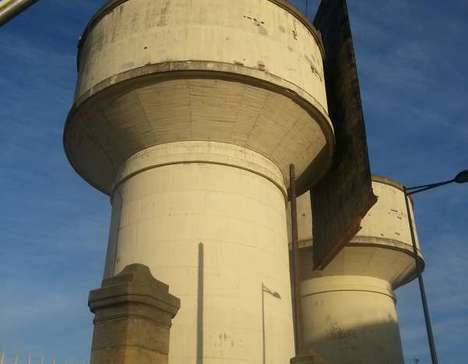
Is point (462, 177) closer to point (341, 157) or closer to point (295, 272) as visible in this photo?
point (341, 157)

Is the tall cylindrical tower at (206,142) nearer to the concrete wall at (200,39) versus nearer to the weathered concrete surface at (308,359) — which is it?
the concrete wall at (200,39)

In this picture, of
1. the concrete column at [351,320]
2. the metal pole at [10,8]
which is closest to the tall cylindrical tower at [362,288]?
the concrete column at [351,320]

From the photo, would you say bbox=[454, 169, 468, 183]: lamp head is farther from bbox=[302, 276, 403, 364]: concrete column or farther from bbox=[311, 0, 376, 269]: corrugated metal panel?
bbox=[302, 276, 403, 364]: concrete column

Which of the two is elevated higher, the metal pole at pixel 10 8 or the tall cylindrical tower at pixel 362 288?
the tall cylindrical tower at pixel 362 288

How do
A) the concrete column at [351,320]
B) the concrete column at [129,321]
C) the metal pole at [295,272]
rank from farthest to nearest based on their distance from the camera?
the concrete column at [351,320] → the metal pole at [295,272] → the concrete column at [129,321]

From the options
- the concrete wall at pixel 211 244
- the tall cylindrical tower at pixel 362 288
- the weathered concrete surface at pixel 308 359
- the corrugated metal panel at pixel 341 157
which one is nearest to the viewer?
the weathered concrete surface at pixel 308 359

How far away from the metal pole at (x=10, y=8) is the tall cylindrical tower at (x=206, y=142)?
7.54 m

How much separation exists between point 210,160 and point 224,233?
5.65 ft

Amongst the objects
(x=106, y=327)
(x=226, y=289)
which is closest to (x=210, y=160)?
(x=226, y=289)

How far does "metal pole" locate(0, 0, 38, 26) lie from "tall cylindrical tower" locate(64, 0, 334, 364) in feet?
24.7

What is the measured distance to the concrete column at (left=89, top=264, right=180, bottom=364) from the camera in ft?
26.5

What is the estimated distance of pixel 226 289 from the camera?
11156mm

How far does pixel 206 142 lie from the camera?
40.5ft

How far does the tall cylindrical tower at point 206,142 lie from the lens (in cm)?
1117
